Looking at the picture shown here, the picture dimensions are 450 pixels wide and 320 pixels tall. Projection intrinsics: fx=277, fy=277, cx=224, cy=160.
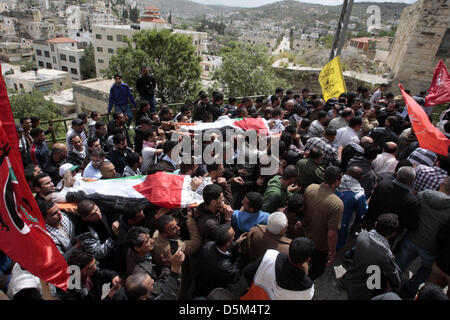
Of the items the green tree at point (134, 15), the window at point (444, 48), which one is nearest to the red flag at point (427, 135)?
the window at point (444, 48)

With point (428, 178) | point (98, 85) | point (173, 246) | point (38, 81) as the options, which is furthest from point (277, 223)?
point (38, 81)

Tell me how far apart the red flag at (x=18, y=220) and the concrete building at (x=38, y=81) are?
227 feet

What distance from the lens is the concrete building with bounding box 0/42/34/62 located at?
276 feet

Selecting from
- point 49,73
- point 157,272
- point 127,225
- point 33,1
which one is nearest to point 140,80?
point 127,225

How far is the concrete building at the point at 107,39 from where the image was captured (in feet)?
182

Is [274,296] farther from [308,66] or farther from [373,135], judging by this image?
[308,66]

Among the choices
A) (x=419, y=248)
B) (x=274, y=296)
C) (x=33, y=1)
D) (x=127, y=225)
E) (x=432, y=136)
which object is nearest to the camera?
(x=274, y=296)

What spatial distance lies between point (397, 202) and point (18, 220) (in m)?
4.11

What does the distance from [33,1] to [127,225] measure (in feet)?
654

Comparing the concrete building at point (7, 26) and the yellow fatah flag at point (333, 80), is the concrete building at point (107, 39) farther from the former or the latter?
the concrete building at point (7, 26)

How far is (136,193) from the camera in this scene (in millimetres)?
3658

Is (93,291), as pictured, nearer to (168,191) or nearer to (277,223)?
(168,191)

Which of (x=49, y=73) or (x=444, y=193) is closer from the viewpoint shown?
(x=444, y=193)

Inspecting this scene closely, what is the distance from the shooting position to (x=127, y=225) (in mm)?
3305
